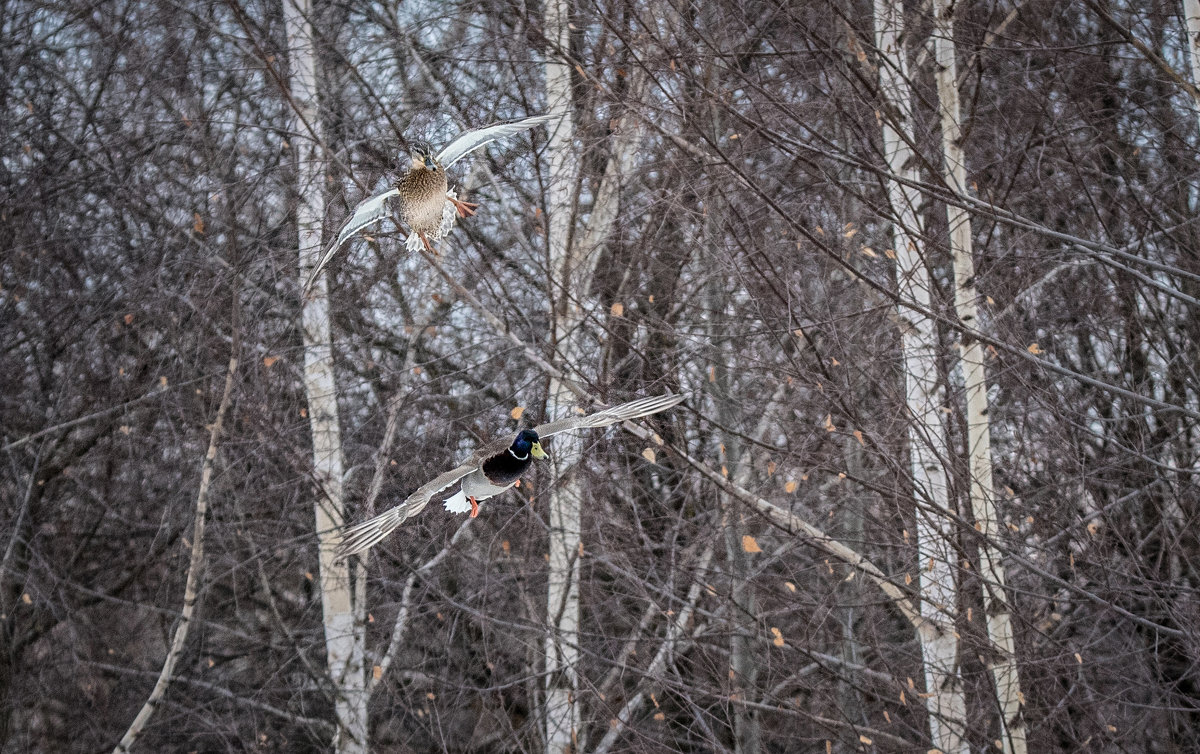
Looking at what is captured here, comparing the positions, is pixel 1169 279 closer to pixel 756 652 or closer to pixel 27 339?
pixel 756 652

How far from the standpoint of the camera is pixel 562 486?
17.6ft

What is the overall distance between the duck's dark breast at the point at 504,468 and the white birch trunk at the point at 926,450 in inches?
66.4

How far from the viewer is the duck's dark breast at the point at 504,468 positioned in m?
3.33

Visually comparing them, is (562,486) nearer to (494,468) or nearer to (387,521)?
(494,468)

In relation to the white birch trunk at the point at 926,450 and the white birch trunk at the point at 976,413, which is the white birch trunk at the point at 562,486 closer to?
the white birch trunk at the point at 926,450

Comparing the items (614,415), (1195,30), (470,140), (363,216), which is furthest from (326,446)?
(1195,30)

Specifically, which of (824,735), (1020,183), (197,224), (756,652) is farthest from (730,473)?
(197,224)

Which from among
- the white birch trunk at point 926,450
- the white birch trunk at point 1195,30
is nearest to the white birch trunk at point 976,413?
the white birch trunk at point 926,450

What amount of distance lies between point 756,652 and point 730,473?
1005mm

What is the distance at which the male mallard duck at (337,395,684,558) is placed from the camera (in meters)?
2.98

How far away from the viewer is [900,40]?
4895 millimetres

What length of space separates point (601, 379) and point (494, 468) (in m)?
1.58

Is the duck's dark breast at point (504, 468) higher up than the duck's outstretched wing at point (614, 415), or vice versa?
the duck's outstretched wing at point (614, 415)

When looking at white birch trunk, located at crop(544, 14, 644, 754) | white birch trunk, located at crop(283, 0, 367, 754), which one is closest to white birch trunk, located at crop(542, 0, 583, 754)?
white birch trunk, located at crop(544, 14, 644, 754)
